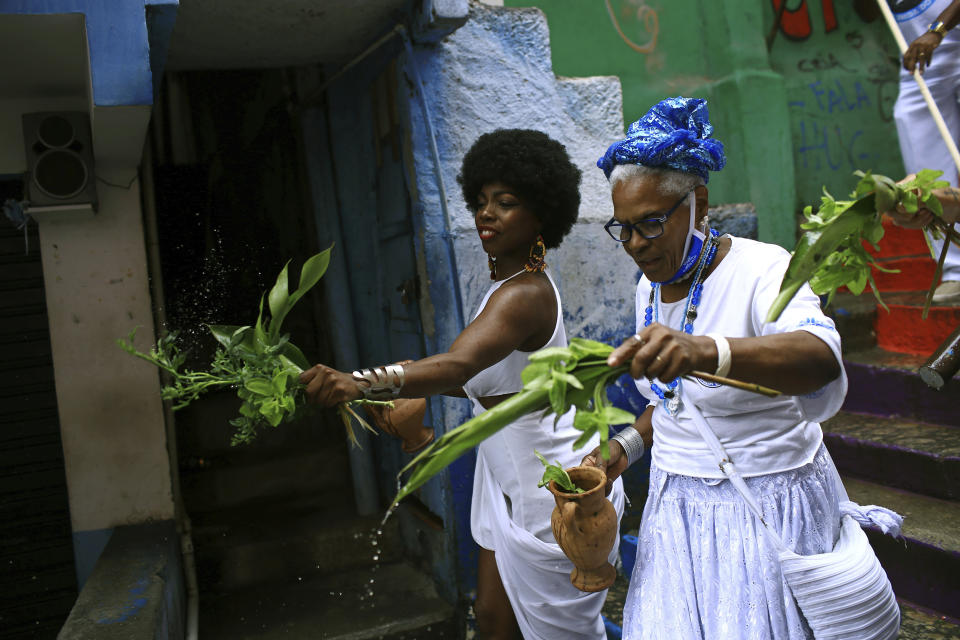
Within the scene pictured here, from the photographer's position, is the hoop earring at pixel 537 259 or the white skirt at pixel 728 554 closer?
the white skirt at pixel 728 554

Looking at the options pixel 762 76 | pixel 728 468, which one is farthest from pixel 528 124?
pixel 728 468

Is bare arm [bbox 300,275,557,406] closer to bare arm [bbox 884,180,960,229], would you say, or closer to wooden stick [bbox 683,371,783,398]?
wooden stick [bbox 683,371,783,398]

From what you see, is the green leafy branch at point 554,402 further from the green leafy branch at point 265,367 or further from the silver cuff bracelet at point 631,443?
the green leafy branch at point 265,367

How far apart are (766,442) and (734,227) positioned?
2852 millimetres

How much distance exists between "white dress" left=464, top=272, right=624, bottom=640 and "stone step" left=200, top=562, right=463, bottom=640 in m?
→ 1.55

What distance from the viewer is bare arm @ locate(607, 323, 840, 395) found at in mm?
1706

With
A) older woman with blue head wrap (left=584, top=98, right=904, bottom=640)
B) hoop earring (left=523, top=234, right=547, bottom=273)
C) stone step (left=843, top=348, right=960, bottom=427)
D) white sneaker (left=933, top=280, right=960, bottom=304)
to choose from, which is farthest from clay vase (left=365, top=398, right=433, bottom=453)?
white sneaker (left=933, top=280, right=960, bottom=304)

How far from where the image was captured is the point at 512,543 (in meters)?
3.22

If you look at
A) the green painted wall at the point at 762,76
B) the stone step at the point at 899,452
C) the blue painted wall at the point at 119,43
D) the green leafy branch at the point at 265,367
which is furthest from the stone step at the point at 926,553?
the blue painted wall at the point at 119,43

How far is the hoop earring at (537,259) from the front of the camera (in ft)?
10.3

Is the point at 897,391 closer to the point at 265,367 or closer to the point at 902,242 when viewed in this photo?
the point at 902,242

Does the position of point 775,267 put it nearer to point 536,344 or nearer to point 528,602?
point 536,344

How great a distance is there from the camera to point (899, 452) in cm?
414

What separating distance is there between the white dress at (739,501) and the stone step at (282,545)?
3.40 m
